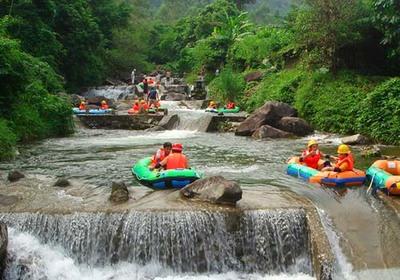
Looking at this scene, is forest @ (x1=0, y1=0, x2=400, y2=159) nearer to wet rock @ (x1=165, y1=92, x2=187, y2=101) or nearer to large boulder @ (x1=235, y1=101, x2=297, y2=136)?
large boulder @ (x1=235, y1=101, x2=297, y2=136)

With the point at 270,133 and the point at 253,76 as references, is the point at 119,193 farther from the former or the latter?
the point at 253,76

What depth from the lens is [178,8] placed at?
262ft

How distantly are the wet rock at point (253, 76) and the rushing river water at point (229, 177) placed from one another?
9.05 metres

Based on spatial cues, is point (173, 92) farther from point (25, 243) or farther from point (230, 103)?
point (25, 243)

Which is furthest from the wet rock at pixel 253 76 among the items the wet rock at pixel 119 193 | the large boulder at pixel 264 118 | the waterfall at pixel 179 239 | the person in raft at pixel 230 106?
the waterfall at pixel 179 239

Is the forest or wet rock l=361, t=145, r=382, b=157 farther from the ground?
the forest

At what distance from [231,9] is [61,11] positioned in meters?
22.5

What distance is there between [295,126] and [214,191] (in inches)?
412

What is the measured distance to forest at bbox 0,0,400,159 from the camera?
16906 millimetres

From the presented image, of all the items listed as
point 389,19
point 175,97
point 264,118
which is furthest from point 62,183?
point 175,97

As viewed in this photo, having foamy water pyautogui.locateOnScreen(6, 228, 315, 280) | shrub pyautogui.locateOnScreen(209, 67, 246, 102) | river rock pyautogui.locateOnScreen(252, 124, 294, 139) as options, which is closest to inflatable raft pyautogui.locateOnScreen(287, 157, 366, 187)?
foamy water pyautogui.locateOnScreen(6, 228, 315, 280)

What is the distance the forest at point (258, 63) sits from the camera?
16.9m

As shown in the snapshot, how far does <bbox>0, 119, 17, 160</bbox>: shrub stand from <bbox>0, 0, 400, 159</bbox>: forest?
4cm

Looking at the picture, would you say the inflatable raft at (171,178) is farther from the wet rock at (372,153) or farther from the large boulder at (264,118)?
the large boulder at (264,118)
